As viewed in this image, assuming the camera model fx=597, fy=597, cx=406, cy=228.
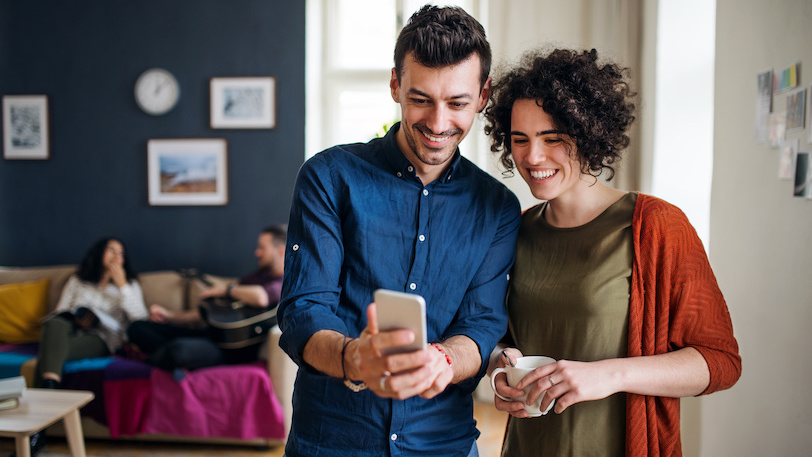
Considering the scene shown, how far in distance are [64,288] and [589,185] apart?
3.90m

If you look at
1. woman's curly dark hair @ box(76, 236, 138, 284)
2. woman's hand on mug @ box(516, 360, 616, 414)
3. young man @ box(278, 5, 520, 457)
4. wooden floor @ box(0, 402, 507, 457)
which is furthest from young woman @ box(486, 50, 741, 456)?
woman's curly dark hair @ box(76, 236, 138, 284)

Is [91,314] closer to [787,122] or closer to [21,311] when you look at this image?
[21,311]

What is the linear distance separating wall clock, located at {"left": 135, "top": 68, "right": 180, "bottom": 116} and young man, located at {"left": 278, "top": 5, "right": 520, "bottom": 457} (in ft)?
12.8

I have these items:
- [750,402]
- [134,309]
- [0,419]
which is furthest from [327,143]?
[750,402]

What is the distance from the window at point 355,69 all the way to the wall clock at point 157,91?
1.16 meters

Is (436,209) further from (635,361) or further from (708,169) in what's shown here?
(708,169)

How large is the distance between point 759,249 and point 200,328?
3043 millimetres

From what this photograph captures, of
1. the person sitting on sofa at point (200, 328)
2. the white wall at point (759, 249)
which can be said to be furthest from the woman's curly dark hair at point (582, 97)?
the person sitting on sofa at point (200, 328)

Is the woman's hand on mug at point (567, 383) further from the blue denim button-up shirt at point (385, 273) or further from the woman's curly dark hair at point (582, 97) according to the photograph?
the woman's curly dark hair at point (582, 97)

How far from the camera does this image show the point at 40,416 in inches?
105

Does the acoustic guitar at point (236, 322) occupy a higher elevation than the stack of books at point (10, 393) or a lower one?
higher

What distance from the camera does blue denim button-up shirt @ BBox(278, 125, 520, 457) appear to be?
119 cm

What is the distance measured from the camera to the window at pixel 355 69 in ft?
15.9

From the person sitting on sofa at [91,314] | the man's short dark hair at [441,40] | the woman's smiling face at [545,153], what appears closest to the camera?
the man's short dark hair at [441,40]
